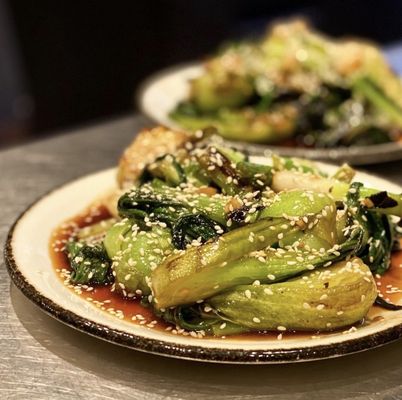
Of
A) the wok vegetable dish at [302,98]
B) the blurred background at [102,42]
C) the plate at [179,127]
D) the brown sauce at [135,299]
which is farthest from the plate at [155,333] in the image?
the blurred background at [102,42]

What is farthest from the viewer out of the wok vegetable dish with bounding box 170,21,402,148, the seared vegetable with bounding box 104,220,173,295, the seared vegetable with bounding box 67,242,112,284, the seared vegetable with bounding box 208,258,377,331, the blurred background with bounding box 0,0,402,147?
the blurred background with bounding box 0,0,402,147

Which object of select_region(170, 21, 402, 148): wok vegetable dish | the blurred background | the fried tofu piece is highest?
the fried tofu piece

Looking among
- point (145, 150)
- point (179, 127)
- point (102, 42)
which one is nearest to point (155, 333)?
point (145, 150)

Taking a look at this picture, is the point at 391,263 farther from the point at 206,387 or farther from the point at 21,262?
the point at 21,262

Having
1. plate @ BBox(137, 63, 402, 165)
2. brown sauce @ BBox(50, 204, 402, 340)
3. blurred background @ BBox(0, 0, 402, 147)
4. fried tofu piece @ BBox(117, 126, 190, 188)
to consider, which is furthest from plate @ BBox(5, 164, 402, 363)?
blurred background @ BBox(0, 0, 402, 147)

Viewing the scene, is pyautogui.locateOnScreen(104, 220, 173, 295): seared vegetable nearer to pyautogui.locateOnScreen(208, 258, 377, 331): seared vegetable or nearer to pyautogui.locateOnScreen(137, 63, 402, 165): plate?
pyautogui.locateOnScreen(208, 258, 377, 331): seared vegetable

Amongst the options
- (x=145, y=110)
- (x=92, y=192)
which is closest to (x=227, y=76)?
(x=145, y=110)
